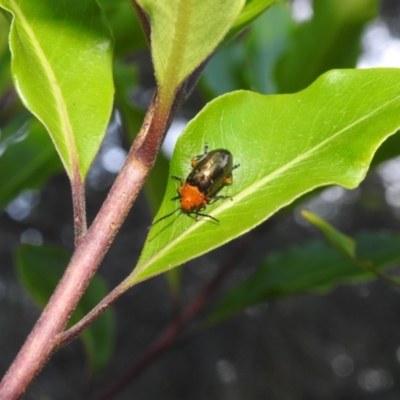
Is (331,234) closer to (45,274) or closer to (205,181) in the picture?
(205,181)

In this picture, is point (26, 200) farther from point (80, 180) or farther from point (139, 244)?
point (80, 180)

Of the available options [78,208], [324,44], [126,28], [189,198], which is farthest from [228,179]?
[324,44]

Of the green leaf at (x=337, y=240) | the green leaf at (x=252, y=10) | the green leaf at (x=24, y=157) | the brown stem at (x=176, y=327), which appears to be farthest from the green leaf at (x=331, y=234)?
the green leaf at (x=24, y=157)

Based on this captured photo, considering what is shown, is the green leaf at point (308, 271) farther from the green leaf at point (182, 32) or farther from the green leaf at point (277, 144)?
the green leaf at point (182, 32)

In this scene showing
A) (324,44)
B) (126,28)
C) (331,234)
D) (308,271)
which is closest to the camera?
(331,234)

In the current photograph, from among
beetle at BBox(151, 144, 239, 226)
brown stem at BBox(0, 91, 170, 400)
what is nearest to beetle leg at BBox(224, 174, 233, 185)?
beetle at BBox(151, 144, 239, 226)

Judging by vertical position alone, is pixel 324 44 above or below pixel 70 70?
above

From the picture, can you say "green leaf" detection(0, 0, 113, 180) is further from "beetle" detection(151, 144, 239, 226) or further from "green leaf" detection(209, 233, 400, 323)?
"green leaf" detection(209, 233, 400, 323)
